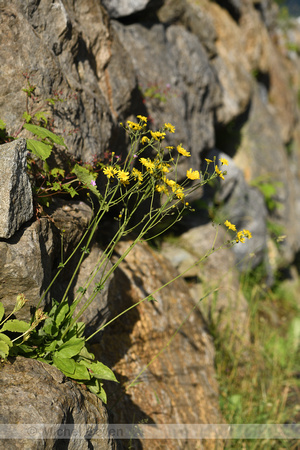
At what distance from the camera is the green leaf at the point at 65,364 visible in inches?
77.7

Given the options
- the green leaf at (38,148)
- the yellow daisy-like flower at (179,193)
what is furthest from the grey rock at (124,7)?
the yellow daisy-like flower at (179,193)

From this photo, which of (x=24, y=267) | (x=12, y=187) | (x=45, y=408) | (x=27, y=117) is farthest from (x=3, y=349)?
(x=27, y=117)

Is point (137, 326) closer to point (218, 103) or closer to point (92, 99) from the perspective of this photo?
point (92, 99)

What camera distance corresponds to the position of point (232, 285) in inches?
178

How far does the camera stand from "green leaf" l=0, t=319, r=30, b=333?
191cm

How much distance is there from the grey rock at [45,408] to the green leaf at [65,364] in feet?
0.09

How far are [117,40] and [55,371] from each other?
2.83 metres

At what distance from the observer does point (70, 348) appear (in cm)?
205

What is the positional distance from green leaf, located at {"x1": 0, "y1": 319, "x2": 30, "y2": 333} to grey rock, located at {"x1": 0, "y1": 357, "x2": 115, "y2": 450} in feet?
0.42

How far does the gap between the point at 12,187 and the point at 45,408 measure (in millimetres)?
975

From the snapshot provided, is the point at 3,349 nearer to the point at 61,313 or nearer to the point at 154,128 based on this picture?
the point at 61,313

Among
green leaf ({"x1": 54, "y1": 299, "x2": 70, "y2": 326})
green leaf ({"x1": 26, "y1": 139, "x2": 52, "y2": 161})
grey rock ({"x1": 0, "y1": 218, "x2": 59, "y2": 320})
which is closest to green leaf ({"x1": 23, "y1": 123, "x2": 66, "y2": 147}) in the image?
green leaf ({"x1": 26, "y1": 139, "x2": 52, "y2": 161})

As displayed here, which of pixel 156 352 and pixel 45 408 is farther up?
pixel 45 408

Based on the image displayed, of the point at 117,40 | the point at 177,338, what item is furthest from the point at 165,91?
the point at 177,338
